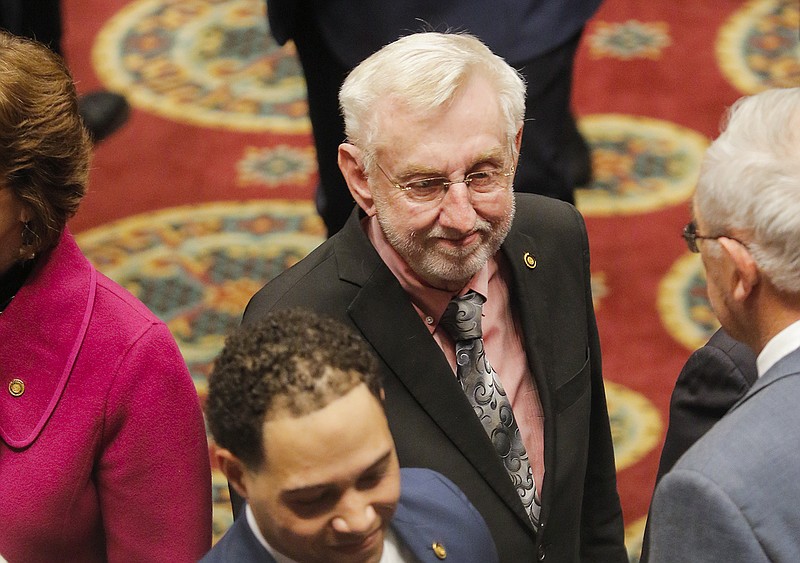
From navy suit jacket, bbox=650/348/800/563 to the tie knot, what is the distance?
584 millimetres

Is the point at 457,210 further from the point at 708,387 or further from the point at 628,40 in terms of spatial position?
the point at 628,40

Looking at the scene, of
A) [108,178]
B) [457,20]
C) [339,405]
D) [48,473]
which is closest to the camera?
[339,405]

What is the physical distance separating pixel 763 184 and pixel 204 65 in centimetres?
392

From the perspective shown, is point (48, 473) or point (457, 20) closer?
point (48, 473)

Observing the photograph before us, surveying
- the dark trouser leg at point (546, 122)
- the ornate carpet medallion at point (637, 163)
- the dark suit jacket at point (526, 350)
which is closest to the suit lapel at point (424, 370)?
the dark suit jacket at point (526, 350)

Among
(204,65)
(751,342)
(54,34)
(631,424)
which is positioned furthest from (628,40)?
(751,342)

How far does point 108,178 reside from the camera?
194 inches

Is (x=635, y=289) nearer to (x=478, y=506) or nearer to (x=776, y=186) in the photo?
(x=478, y=506)

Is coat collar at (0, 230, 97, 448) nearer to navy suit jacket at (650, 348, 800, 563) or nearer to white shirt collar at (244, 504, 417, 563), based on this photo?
white shirt collar at (244, 504, 417, 563)

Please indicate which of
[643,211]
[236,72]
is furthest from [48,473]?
[236,72]

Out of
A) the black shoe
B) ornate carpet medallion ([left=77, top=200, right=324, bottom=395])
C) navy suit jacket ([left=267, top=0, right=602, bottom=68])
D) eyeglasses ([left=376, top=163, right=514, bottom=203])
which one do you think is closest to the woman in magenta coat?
eyeglasses ([left=376, top=163, right=514, bottom=203])

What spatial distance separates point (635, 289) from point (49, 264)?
262cm

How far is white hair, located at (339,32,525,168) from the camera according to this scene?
6.95 ft

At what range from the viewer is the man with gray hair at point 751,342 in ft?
5.53
